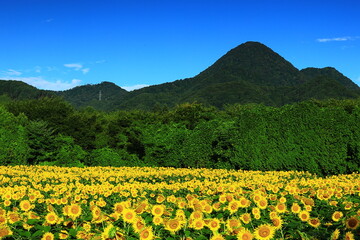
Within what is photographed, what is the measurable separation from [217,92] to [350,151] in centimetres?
10480

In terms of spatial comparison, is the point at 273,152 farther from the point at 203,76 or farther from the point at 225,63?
the point at 225,63

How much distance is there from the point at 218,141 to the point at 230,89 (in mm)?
102461

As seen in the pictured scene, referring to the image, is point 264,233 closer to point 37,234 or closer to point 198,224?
point 198,224

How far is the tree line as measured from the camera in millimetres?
14391

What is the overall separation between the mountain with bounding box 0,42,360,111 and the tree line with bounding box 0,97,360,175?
47.2 m

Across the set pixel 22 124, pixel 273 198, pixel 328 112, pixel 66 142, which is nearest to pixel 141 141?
pixel 66 142

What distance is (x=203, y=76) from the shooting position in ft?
568

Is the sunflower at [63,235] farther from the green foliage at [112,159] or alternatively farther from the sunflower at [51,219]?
the green foliage at [112,159]

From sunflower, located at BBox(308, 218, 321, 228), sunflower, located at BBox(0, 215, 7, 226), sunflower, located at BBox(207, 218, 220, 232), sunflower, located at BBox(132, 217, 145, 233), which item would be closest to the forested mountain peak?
sunflower, located at BBox(308, 218, 321, 228)

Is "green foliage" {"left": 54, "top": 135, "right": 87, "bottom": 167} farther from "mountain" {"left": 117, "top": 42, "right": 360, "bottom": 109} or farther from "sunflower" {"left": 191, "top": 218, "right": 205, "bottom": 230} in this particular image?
"mountain" {"left": 117, "top": 42, "right": 360, "bottom": 109}

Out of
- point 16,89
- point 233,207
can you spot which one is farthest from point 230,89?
point 233,207

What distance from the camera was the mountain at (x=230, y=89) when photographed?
111250 millimetres

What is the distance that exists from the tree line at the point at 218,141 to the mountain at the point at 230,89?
47246 mm

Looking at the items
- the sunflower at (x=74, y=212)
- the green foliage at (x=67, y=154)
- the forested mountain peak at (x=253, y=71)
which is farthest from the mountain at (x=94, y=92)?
the sunflower at (x=74, y=212)
